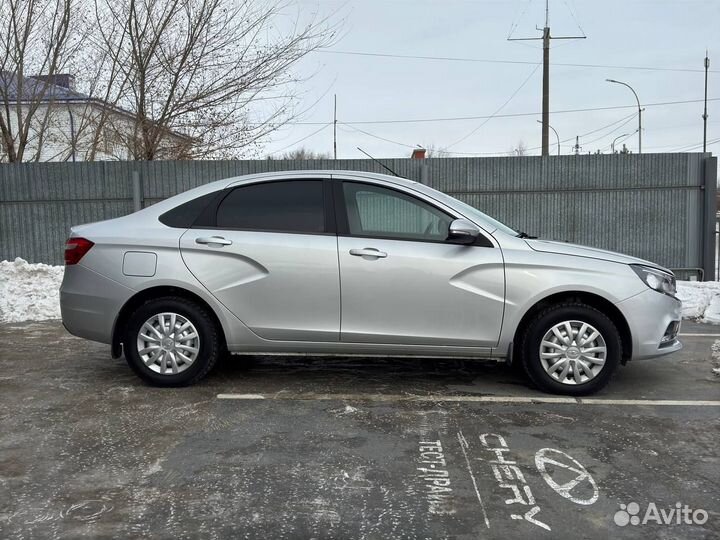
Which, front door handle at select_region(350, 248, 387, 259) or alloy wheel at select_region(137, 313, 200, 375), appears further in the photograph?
alloy wheel at select_region(137, 313, 200, 375)

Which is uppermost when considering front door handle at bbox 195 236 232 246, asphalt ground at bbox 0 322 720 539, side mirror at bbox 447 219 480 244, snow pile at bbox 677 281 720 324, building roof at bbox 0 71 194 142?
building roof at bbox 0 71 194 142

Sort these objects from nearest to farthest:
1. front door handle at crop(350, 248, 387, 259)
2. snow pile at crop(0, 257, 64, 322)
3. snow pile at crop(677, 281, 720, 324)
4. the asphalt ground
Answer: the asphalt ground < front door handle at crop(350, 248, 387, 259) < snow pile at crop(677, 281, 720, 324) < snow pile at crop(0, 257, 64, 322)

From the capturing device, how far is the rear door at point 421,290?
15.9 feet

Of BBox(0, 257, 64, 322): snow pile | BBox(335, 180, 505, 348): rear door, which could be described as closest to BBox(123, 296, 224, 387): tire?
BBox(335, 180, 505, 348): rear door

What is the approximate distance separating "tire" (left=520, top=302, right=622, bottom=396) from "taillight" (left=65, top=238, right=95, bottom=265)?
351cm

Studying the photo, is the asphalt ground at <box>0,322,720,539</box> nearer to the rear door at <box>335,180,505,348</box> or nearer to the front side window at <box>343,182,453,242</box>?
the rear door at <box>335,180,505,348</box>

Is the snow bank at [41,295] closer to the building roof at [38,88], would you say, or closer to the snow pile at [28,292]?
the snow pile at [28,292]

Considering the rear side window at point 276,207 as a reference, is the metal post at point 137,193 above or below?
above

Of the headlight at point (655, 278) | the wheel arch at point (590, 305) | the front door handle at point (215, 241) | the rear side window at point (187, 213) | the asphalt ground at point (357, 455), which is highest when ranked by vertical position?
the rear side window at point (187, 213)

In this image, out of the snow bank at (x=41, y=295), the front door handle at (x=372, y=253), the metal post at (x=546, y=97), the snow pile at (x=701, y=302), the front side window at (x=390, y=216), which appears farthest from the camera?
the metal post at (x=546, y=97)

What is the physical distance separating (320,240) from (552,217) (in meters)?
8.03

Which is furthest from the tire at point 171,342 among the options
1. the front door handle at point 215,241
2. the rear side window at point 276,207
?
the rear side window at point 276,207

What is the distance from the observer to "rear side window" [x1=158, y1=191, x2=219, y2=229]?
5.15m

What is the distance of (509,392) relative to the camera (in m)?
5.08
